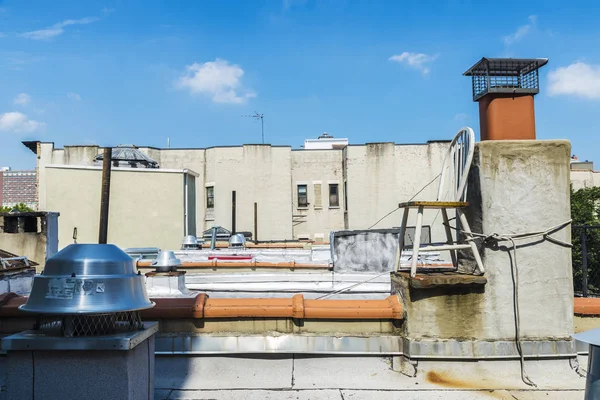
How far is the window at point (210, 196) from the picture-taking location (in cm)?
4431

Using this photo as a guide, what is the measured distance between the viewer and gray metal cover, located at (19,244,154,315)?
284 centimetres

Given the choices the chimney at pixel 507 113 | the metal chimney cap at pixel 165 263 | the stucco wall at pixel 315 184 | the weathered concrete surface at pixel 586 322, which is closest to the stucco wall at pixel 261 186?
the stucco wall at pixel 315 184

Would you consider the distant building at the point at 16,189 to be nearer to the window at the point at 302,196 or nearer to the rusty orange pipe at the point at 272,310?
the window at the point at 302,196

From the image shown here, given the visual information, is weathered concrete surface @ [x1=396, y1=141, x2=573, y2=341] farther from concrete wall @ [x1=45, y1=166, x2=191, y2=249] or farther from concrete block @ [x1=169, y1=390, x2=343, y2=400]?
concrete wall @ [x1=45, y1=166, x2=191, y2=249]

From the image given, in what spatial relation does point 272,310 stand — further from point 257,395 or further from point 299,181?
point 299,181

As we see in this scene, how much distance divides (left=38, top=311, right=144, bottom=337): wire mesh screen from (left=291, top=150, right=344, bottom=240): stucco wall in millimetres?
41096

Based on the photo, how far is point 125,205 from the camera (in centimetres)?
2738

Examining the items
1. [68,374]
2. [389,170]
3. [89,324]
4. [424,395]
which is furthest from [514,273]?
[389,170]

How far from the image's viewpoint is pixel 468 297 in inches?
170

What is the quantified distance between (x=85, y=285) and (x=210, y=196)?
42.2m

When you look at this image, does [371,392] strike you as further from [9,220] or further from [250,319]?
[9,220]

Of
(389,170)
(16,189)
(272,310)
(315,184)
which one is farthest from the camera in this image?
(16,189)

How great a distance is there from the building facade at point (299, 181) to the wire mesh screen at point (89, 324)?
3893 centimetres

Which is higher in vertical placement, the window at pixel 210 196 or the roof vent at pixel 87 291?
the window at pixel 210 196
